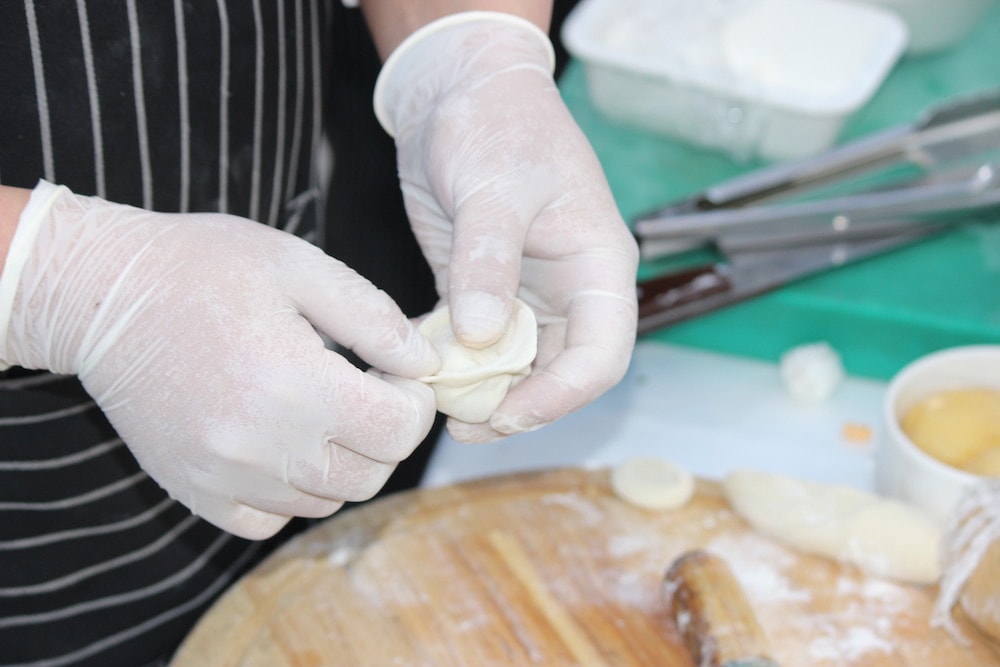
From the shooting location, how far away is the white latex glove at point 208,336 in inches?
27.0

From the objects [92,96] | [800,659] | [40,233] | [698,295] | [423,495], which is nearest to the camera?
[40,233]

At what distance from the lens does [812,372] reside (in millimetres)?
1226

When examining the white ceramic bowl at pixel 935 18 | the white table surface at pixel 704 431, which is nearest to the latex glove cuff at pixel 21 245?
the white table surface at pixel 704 431

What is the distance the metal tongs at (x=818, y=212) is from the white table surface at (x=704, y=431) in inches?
5.0

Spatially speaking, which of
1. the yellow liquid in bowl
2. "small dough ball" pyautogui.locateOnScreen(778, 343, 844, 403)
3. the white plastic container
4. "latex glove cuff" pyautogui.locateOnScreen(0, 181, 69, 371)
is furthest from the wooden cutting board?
the white plastic container

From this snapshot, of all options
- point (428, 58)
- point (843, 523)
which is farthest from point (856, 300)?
point (428, 58)

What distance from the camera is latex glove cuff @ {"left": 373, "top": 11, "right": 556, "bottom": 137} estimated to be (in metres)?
0.92

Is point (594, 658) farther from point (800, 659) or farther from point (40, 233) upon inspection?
point (40, 233)

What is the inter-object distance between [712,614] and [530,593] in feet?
0.63

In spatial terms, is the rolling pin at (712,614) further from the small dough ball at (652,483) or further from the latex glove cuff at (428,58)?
the latex glove cuff at (428,58)

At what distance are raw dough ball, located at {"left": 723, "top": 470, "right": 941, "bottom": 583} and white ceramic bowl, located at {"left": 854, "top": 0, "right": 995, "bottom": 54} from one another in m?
0.89

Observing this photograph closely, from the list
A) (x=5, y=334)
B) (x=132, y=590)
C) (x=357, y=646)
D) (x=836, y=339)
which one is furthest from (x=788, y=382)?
(x=5, y=334)

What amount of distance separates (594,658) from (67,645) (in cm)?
52

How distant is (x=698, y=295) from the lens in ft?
3.94
